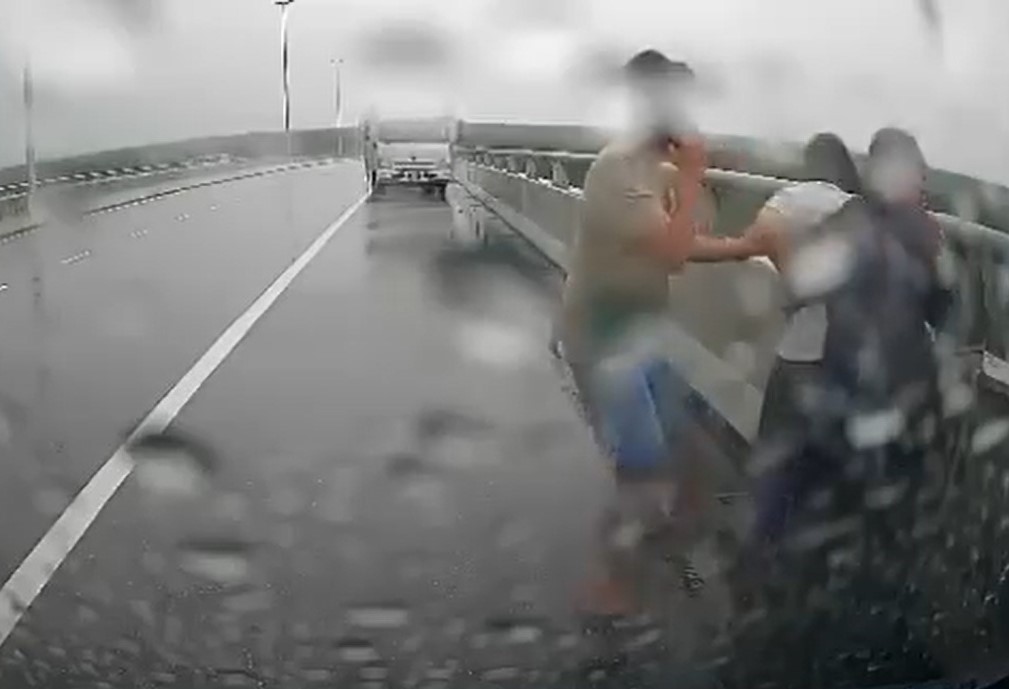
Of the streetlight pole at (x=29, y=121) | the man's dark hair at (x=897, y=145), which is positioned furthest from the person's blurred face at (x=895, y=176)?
the streetlight pole at (x=29, y=121)

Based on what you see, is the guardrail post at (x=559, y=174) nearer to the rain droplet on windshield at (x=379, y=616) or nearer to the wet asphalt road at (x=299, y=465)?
the wet asphalt road at (x=299, y=465)

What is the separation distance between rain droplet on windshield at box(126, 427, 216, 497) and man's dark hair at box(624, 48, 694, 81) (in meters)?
2.28

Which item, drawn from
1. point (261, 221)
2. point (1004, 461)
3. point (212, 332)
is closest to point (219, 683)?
point (1004, 461)

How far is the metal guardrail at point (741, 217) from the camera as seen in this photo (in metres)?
5.96

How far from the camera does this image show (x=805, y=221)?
18.7 feet

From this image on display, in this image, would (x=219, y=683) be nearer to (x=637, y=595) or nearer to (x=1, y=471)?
(x=637, y=595)

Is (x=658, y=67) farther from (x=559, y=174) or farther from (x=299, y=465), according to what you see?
(x=299, y=465)

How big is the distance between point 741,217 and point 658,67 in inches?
33.7

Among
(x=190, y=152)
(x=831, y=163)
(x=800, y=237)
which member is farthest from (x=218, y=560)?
(x=831, y=163)

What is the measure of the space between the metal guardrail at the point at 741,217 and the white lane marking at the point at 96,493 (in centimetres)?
153

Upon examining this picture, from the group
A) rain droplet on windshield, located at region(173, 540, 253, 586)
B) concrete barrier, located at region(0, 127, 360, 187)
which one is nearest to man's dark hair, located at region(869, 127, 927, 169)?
concrete barrier, located at region(0, 127, 360, 187)

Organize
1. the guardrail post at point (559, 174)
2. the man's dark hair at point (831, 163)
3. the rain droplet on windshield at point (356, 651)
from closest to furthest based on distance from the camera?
the rain droplet on windshield at point (356, 651) < the man's dark hair at point (831, 163) < the guardrail post at point (559, 174)

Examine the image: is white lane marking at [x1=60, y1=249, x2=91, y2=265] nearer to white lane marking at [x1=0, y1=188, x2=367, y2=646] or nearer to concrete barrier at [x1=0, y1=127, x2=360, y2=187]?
concrete barrier at [x1=0, y1=127, x2=360, y2=187]

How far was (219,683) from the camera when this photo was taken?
5074mm
